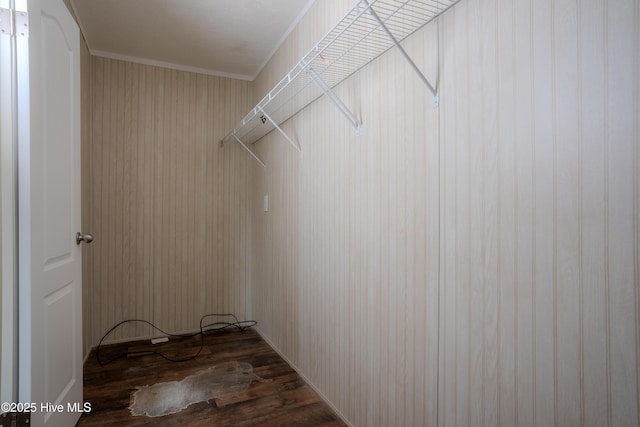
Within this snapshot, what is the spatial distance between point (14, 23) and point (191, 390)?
2.16 metres

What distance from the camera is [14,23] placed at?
133 cm

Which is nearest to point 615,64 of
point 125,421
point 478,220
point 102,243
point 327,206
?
point 478,220

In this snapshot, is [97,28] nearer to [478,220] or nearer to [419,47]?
[419,47]

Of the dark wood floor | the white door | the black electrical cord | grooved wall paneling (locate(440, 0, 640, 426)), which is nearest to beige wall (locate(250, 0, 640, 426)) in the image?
grooved wall paneling (locate(440, 0, 640, 426))

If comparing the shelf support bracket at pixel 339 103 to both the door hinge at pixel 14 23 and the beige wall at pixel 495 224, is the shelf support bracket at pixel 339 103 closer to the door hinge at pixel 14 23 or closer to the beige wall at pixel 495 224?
the beige wall at pixel 495 224

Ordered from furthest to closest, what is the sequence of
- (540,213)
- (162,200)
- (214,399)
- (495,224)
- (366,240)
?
(162,200)
(214,399)
(366,240)
(495,224)
(540,213)

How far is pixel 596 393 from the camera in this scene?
797 millimetres

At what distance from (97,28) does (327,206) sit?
2.39 metres

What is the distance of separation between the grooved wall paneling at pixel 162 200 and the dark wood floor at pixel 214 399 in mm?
401

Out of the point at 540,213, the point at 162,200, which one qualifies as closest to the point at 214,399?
the point at 162,200

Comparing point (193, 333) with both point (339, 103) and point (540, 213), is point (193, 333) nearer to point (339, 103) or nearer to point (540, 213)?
point (339, 103)

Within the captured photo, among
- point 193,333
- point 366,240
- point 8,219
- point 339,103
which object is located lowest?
point 193,333

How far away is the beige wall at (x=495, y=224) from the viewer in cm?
77

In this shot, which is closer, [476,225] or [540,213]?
[540,213]
